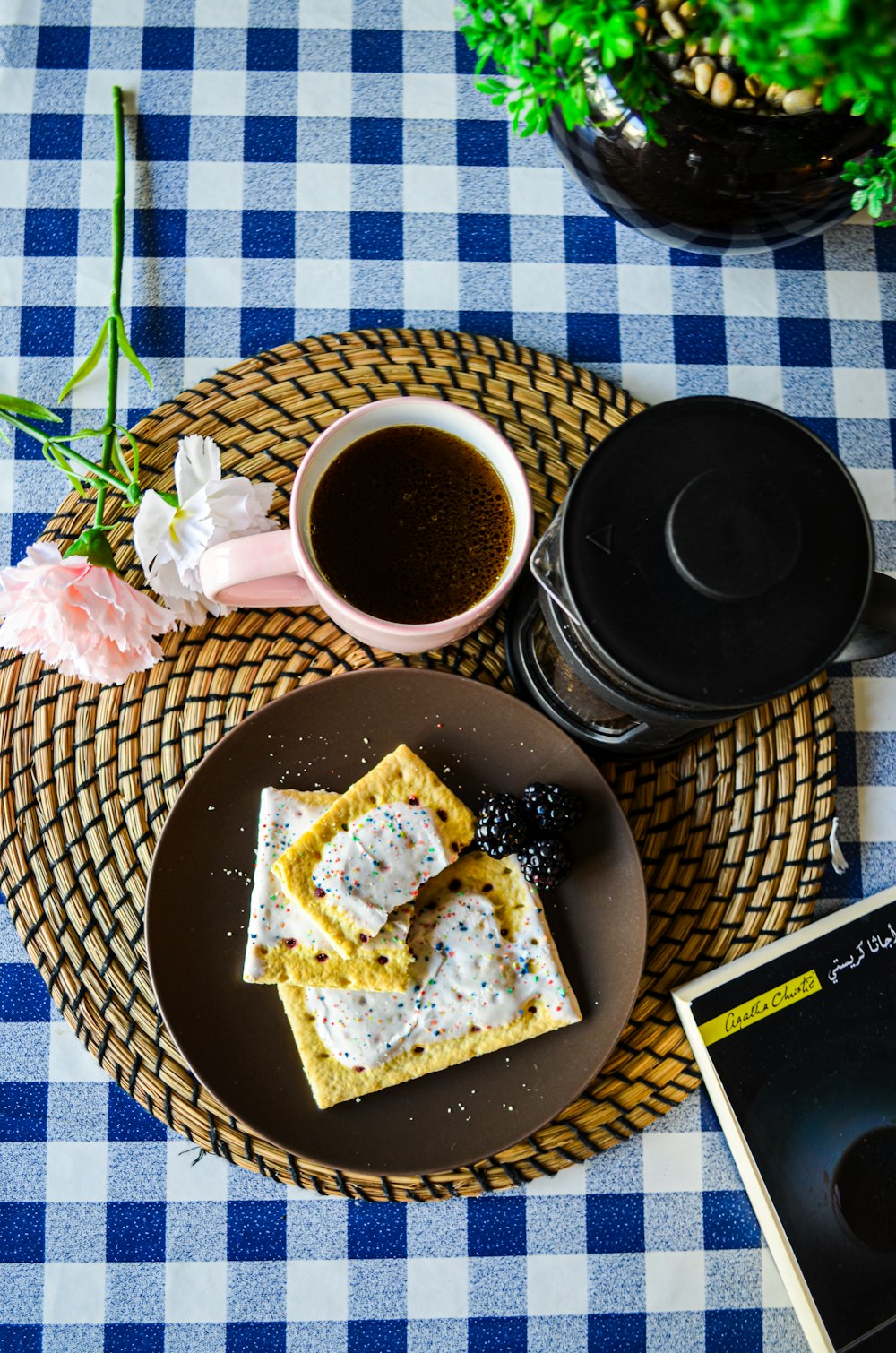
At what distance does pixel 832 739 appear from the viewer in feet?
3.35

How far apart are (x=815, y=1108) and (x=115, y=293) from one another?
103cm

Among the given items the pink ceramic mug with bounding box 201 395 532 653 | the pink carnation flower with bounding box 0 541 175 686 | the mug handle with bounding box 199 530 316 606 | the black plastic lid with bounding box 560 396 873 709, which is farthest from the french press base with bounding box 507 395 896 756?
the pink carnation flower with bounding box 0 541 175 686

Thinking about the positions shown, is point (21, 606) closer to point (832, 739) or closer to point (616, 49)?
point (616, 49)

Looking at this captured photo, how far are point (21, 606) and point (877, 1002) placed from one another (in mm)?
861

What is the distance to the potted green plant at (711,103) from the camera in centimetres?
52

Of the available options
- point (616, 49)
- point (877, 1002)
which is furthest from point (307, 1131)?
point (616, 49)

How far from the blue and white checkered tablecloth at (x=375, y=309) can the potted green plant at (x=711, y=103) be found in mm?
104

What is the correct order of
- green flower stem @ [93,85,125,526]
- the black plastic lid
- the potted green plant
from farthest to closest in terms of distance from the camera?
1. green flower stem @ [93,85,125,526]
2. the black plastic lid
3. the potted green plant

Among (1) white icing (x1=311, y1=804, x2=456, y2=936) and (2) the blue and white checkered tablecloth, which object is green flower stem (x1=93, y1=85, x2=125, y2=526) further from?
(1) white icing (x1=311, y1=804, x2=456, y2=936)

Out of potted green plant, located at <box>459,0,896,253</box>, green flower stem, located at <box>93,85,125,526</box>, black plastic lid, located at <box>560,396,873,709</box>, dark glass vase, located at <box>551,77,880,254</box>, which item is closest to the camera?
potted green plant, located at <box>459,0,896,253</box>

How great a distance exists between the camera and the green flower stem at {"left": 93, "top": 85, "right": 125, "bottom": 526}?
0.93 meters

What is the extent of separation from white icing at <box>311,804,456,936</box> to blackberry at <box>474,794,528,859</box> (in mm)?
41

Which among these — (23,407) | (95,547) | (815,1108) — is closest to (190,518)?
(95,547)

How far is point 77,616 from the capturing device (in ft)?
2.74
